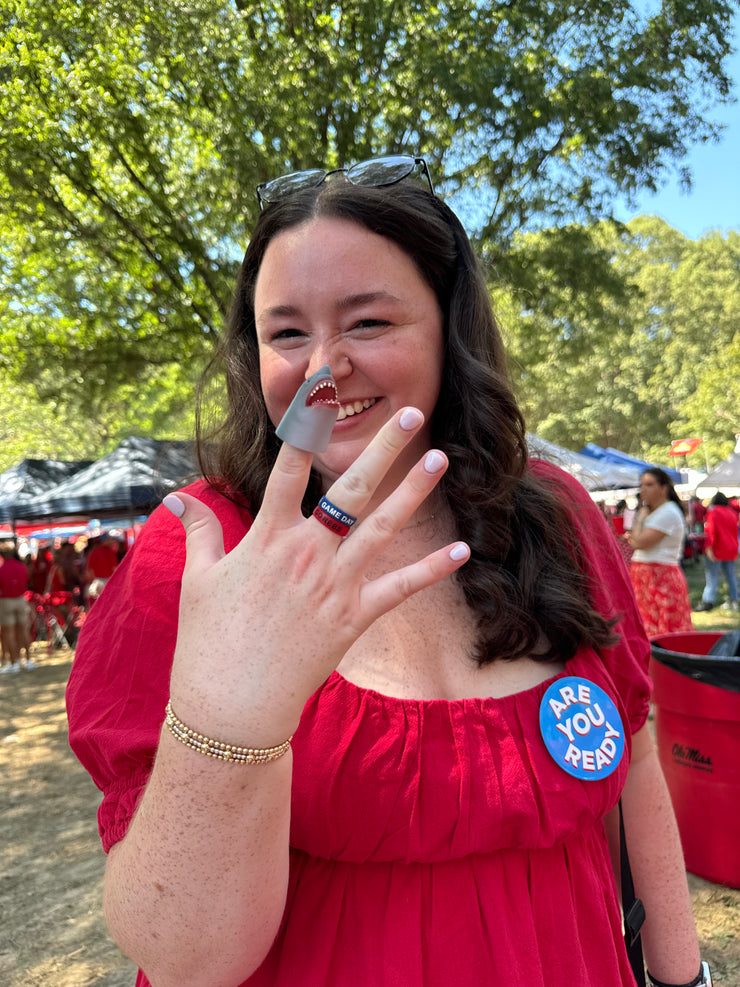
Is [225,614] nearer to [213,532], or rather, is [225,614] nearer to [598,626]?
[213,532]

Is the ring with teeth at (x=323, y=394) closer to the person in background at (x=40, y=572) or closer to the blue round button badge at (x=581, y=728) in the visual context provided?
the blue round button badge at (x=581, y=728)

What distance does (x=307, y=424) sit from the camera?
0.91m

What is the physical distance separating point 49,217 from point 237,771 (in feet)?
34.2

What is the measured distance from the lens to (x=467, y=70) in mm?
7871

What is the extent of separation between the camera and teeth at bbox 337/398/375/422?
1336 millimetres

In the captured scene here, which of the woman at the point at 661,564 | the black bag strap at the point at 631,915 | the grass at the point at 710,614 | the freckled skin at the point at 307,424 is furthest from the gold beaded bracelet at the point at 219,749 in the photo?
the grass at the point at 710,614

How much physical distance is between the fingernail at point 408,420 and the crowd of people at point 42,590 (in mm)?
9253

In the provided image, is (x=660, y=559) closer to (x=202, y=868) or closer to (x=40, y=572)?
(x=202, y=868)

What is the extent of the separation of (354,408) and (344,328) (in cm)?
15

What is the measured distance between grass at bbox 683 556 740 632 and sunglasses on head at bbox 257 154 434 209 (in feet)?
23.7

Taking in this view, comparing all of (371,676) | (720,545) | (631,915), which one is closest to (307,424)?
(371,676)

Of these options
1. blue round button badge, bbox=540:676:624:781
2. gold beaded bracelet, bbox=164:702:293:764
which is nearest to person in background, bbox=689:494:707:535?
blue round button badge, bbox=540:676:624:781

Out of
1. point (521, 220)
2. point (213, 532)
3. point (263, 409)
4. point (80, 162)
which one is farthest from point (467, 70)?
point (213, 532)

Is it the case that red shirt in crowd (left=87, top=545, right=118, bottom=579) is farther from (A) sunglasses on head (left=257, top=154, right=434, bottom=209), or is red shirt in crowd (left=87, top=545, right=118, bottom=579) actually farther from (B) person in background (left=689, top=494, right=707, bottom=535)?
(B) person in background (left=689, top=494, right=707, bottom=535)
